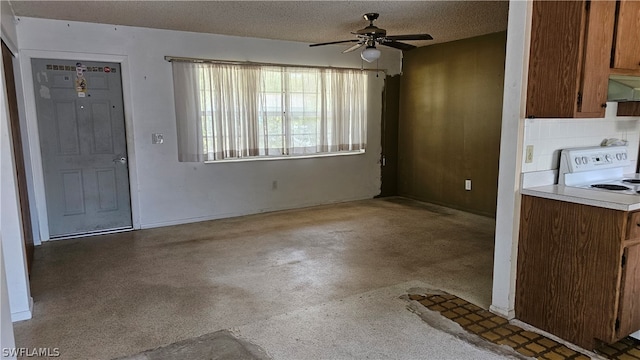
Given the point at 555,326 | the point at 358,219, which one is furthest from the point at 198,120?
the point at 555,326

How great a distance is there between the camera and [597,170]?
2.83m

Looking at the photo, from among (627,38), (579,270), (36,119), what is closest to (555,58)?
(627,38)

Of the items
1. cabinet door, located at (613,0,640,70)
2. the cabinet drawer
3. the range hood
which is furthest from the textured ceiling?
the cabinet drawer

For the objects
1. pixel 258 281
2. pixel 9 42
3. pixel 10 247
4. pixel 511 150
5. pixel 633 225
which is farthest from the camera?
pixel 9 42

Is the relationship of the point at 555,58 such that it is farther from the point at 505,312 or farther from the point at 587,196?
the point at 505,312

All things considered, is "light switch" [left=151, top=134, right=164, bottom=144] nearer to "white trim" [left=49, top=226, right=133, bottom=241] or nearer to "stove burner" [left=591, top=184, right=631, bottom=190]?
"white trim" [left=49, top=226, right=133, bottom=241]

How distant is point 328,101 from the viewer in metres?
6.17

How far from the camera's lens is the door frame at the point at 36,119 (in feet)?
14.3

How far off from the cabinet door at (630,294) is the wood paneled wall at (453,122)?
3.23 metres

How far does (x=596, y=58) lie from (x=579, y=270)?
48.4 inches

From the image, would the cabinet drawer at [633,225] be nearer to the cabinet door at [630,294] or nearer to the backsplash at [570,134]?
the cabinet door at [630,294]

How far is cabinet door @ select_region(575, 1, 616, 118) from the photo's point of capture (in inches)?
90.0

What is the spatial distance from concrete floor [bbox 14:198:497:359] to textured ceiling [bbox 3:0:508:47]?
7.95ft

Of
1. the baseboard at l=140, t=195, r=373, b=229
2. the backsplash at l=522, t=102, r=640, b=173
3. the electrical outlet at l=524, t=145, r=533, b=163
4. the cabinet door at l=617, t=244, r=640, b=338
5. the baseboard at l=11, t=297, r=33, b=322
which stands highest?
the backsplash at l=522, t=102, r=640, b=173
